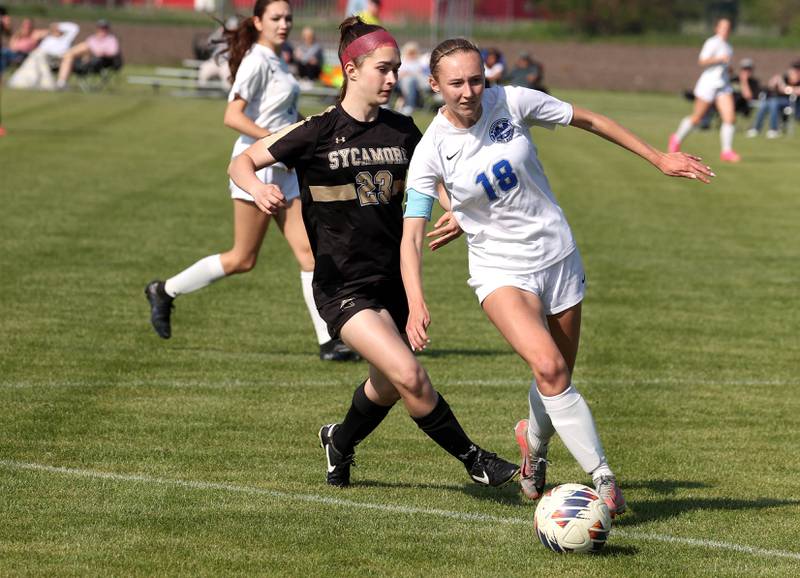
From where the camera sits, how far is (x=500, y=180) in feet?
19.6

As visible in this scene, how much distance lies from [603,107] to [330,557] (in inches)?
1497

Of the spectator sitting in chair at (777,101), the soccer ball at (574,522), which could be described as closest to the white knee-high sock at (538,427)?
the soccer ball at (574,522)

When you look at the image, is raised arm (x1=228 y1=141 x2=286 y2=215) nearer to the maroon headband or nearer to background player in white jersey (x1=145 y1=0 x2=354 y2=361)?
the maroon headband

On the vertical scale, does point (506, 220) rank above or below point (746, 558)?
above

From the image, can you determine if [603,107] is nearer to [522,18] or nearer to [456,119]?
[522,18]

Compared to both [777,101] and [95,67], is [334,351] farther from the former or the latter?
[95,67]

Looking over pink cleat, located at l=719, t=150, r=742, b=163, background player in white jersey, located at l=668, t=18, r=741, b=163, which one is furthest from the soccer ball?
pink cleat, located at l=719, t=150, r=742, b=163

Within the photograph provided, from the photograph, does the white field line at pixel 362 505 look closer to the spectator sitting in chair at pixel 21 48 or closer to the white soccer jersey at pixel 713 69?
the white soccer jersey at pixel 713 69

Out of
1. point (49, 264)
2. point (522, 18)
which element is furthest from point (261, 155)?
point (522, 18)

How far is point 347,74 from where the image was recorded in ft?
21.1

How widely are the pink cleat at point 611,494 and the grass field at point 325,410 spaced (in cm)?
13

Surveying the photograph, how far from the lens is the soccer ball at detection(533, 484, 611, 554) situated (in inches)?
220

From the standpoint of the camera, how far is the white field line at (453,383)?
341 inches

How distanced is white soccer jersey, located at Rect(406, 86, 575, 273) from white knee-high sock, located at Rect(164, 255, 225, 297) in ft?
13.4
